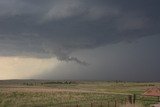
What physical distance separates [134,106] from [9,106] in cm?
2249

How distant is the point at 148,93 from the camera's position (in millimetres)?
51938

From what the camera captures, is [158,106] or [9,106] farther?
[9,106]

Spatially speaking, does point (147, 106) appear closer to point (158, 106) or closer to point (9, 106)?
point (158, 106)

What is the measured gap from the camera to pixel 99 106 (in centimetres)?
4044

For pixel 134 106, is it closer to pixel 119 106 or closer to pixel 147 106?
pixel 119 106

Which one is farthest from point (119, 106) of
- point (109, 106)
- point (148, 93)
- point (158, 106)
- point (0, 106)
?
point (0, 106)

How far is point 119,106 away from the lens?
38844mm

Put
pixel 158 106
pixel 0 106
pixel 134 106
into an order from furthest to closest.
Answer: pixel 0 106, pixel 158 106, pixel 134 106

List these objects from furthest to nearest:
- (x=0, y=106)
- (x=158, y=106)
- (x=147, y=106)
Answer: (x=0, y=106) → (x=147, y=106) → (x=158, y=106)

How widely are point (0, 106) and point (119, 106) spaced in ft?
64.2

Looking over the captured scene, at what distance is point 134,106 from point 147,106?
5.78 meters

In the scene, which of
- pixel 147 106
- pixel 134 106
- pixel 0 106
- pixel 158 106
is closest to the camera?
pixel 134 106

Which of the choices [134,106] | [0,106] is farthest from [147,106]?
[0,106]

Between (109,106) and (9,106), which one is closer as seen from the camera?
(109,106)
